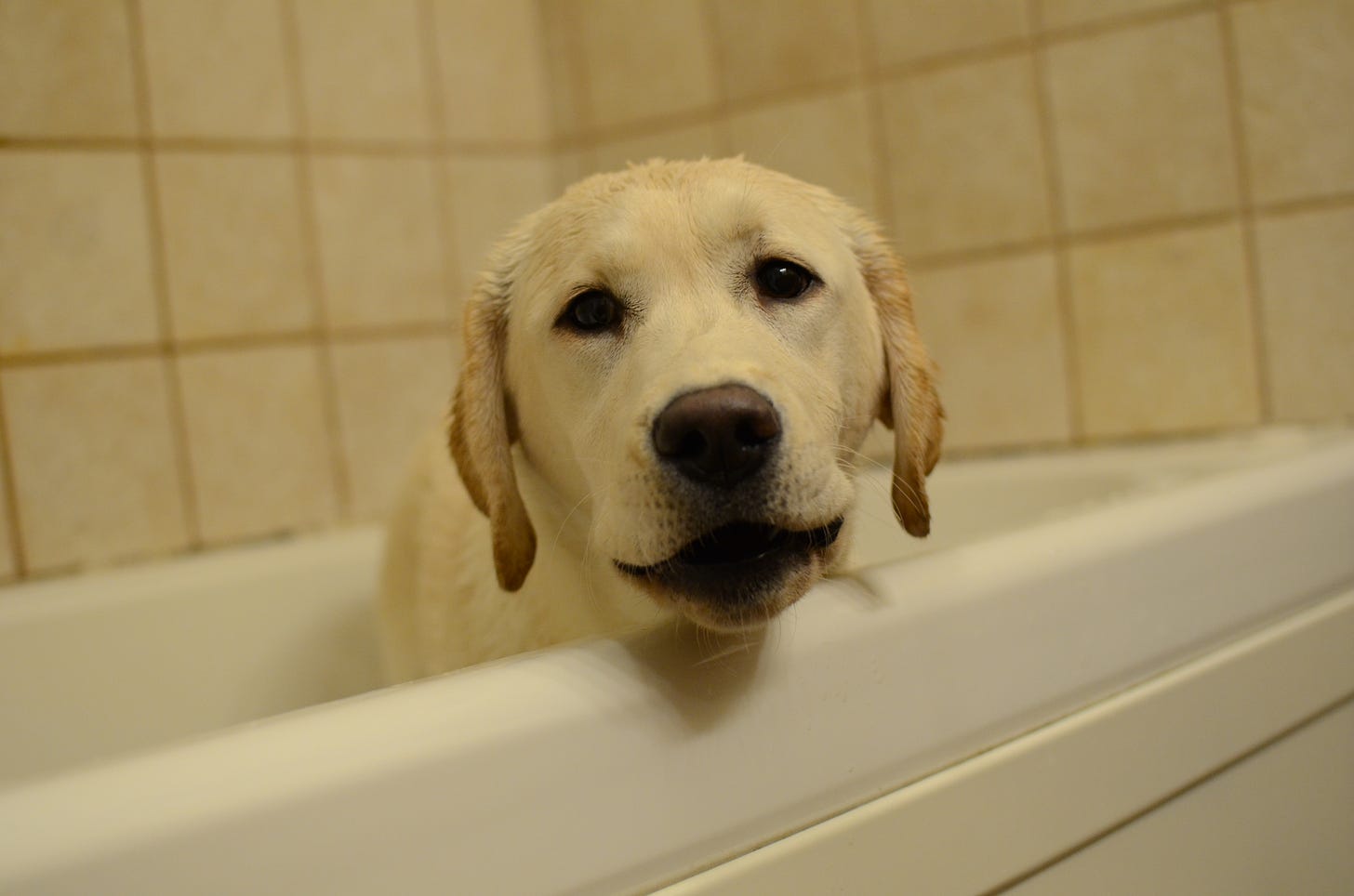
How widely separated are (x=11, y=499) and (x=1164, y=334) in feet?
7.31

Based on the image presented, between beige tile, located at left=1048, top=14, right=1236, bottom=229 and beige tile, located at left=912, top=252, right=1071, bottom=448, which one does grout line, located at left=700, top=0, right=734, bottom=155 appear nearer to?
Result: beige tile, located at left=912, top=252, right=1071, bottom=448

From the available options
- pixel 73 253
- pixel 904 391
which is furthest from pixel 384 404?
pixel 904 391

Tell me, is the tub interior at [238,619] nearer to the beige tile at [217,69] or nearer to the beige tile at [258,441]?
the beige tile at [258,441]

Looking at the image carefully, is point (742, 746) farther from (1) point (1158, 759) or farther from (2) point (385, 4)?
(2) point (385, 4)

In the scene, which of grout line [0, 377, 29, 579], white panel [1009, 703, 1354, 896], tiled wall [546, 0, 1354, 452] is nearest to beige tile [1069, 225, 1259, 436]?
tiled wall [546, 0, 1354, 452]

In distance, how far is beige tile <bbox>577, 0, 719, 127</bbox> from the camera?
269 cm

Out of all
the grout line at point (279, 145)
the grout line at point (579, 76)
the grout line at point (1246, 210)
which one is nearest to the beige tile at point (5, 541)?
the grout line at point (279, 145)

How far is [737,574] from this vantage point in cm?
94

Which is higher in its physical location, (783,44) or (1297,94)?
(783,44)

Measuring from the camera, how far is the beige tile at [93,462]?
2096mm

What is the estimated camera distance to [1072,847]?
1124 mm

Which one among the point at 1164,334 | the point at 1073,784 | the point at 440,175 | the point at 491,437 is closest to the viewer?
the point at 1073,784

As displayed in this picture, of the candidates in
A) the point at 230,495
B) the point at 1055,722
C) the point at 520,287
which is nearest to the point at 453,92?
the point at 230,495

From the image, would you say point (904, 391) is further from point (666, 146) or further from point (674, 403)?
point (666, 146)
